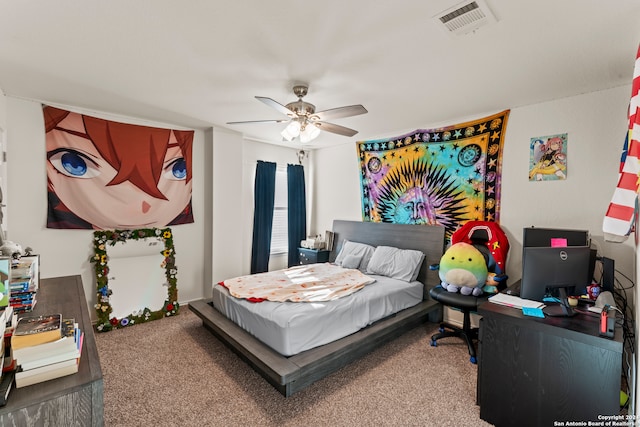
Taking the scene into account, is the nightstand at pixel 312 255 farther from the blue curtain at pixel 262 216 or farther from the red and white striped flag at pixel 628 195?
the red and white striped flag at pixel 628 195

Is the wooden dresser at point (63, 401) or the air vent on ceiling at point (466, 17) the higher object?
the air vent on ceiling at point (466, 17)

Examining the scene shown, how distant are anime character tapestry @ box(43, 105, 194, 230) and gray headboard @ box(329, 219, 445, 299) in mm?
2329

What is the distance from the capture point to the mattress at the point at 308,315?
2.29 m

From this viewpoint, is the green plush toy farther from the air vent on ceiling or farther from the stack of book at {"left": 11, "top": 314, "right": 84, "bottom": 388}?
the stack of book at {"left": 11, "top": 314, "right": 84, "bottom": 388}

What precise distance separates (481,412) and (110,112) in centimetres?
460

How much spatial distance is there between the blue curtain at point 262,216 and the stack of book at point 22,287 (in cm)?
292

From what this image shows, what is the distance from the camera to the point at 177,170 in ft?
12.9

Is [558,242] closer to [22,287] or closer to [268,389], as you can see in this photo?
[268,389]

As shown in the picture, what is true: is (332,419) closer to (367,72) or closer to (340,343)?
(340,343)

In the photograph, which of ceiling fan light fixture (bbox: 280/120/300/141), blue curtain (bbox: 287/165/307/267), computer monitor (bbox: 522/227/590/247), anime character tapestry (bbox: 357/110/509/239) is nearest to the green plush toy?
computer monitor (bbox: 522/227/590/247)

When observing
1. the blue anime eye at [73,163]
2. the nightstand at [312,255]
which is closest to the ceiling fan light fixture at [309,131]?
the nightstand at [312,255]

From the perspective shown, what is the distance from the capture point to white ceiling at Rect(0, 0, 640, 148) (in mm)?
1608

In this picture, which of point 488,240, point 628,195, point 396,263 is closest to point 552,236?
point 488,240

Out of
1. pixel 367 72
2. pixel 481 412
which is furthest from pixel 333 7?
pixel 481 412
